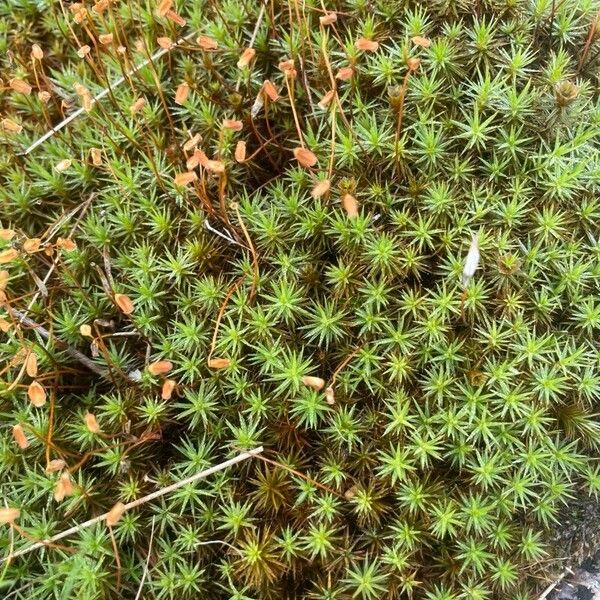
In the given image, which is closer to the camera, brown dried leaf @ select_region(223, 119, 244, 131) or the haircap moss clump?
the haircap moss clump

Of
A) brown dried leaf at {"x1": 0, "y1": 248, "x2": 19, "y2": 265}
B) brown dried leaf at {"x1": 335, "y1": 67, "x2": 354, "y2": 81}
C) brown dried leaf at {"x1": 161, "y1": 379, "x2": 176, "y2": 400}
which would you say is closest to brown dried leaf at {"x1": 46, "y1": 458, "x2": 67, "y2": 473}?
brown dried leaf at {"x1": 161, "y1": 379, "x2": 176, "y2": 400}

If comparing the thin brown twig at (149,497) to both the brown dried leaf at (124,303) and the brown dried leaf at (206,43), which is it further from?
the brown dried leaf at (206,43)

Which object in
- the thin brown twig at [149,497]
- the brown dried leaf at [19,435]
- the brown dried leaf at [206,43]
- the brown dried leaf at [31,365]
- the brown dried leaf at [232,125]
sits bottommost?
the thin brown twig at [149,497]

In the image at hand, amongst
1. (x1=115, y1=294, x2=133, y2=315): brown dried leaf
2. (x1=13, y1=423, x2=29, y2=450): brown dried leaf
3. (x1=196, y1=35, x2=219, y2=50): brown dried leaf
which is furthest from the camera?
(x1=196, y1=35, x2=219, y2=50): brown dried leaf

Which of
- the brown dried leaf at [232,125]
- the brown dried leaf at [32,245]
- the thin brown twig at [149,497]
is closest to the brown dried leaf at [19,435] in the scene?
the thin brown twig at [149,497]

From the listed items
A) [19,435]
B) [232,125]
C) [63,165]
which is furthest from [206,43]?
[19,435]

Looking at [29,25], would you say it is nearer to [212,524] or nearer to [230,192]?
[230,192]

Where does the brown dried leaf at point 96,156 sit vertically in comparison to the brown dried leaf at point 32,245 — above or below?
above

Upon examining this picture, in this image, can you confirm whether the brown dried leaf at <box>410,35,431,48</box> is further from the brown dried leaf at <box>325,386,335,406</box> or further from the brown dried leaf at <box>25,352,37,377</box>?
the brown dried leaf at <box>25,352,37,377</box>

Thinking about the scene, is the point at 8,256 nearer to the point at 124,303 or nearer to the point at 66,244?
the point at 66,244
